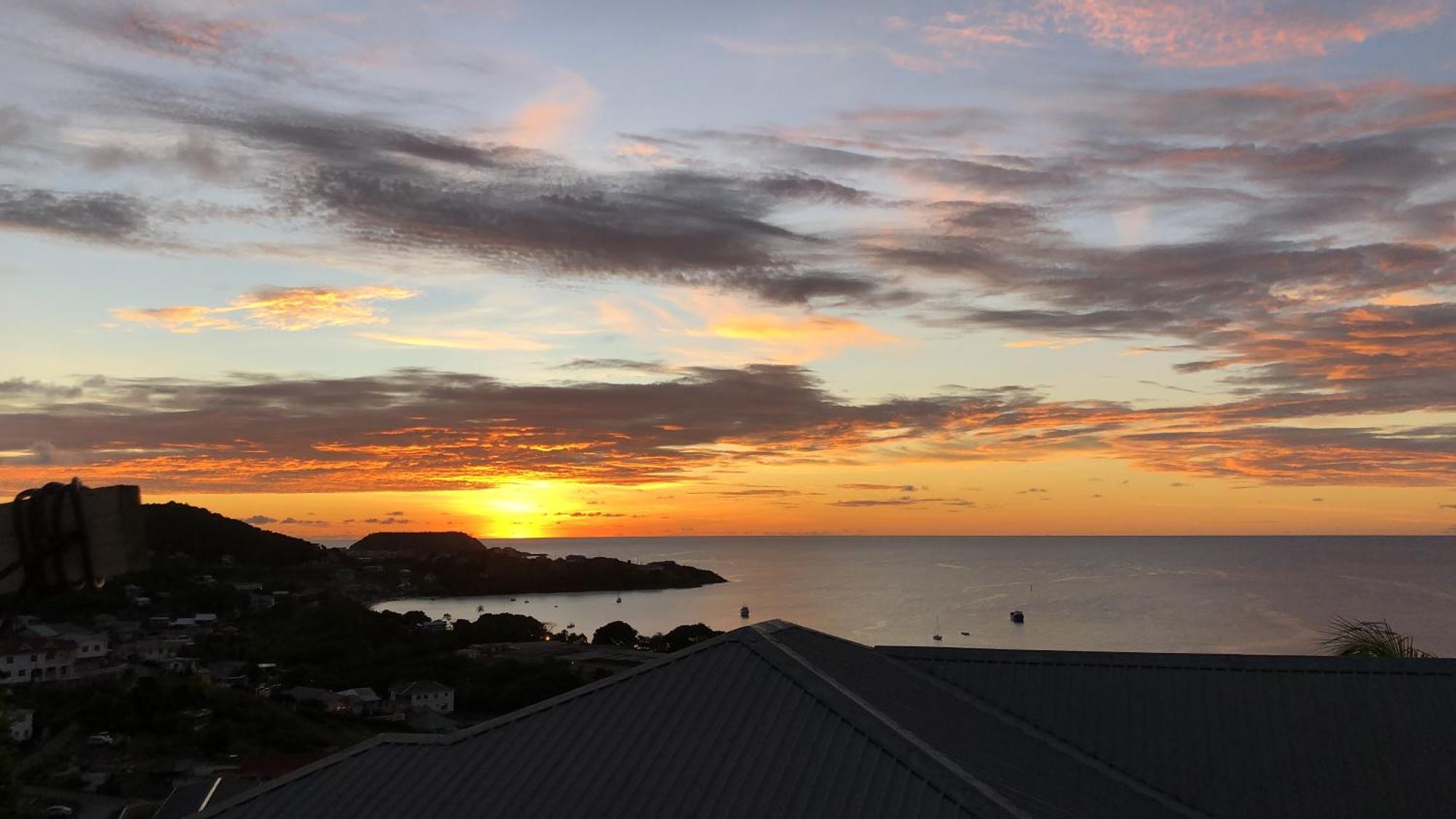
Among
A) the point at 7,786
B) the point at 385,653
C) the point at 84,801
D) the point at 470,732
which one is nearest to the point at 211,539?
the point at 385,653

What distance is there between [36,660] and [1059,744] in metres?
69.7

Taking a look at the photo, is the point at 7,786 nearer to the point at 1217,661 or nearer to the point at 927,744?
the point at 927,744

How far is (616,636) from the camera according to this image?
10544cm

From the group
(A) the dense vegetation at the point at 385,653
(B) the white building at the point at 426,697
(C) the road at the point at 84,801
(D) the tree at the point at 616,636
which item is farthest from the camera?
(D) the tree at the point at 616,636

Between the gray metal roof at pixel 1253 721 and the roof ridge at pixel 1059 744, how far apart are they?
0.29 feet

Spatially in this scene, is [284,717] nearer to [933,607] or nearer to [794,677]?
[794,677]

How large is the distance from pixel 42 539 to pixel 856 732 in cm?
1051

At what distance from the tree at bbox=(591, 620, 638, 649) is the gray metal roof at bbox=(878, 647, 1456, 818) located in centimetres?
8612

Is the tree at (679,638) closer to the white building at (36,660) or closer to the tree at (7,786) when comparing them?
the white building at (36,660)

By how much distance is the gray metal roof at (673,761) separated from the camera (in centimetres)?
1298

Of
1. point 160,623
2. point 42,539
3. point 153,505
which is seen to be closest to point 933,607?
point 160,623

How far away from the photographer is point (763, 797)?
13.1 metres

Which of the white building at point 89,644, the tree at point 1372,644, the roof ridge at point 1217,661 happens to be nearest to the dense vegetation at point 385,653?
the white building at point 89,644

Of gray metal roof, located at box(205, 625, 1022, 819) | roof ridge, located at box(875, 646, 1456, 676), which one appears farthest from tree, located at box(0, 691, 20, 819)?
→ roof ridge, located at box(875, 646, 1456, 676)
